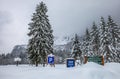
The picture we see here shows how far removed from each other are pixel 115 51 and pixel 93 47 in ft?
37.9

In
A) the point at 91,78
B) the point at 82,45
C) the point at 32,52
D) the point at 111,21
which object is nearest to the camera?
the point at 91,78

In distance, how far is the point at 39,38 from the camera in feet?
99.7

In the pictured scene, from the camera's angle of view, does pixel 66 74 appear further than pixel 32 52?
No

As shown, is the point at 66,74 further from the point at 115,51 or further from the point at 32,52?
the point at 115,51

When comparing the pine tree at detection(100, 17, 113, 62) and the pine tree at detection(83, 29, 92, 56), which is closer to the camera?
the pine tree at detection(100, 17, 113, 62)

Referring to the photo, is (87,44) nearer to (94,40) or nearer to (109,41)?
(94,40)

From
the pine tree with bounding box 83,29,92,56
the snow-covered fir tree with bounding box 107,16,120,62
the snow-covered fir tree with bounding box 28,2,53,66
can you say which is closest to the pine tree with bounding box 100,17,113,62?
the snow-covered fir tree with bounding box 107,16,120,62

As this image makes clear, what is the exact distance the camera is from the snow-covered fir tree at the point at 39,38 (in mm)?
30062

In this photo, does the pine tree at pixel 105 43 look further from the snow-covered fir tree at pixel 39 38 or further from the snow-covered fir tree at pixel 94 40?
A: the snow-covered fir tree at pixel 39 38

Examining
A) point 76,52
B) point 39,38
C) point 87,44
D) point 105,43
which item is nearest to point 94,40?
point 87,44

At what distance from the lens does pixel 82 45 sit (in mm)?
58000

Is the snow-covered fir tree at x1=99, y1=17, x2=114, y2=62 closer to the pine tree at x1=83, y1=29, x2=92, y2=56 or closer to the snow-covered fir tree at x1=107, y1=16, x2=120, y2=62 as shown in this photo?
the snow-covered fir tree at x1=107, y1=16, x2=120, y2=62

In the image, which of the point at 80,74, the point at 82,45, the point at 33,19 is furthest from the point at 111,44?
the point at 80,74

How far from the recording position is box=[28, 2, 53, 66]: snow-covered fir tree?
30.1 meters
